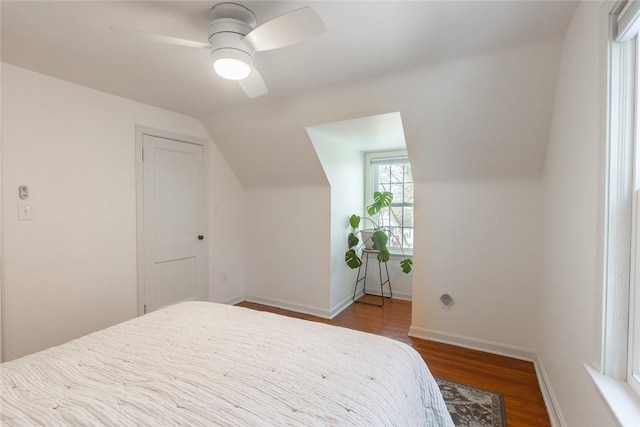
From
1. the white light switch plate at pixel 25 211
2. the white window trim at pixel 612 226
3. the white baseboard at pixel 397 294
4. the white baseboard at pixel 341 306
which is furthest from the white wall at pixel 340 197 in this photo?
the white light switch plate at pixel 25 211

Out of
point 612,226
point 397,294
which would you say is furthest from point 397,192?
point 612,226

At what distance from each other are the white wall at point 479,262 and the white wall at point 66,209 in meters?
2.69

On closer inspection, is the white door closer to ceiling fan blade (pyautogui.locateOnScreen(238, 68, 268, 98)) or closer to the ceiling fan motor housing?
ceiling fan blade (pyautogui.locateOnScreen(238, 68, 268, 98))

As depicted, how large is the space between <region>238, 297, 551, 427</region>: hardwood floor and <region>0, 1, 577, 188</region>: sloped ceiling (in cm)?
150

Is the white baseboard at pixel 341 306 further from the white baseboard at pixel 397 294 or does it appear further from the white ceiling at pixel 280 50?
the white ceiling at pixel 280 50

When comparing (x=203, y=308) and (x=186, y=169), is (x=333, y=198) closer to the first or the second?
(x=186, y=169)

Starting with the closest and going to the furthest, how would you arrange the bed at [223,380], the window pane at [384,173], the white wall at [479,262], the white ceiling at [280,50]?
the bed at [223,380] → the white ceiling at [280,50] → the white wall at [479,262] → the window pane at [384,173]

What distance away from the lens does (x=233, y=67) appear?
57.1 inches

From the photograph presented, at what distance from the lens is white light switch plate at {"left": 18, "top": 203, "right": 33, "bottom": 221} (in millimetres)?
1979

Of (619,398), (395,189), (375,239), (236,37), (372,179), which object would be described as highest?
(236,37)

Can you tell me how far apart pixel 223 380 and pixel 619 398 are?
1.34 m

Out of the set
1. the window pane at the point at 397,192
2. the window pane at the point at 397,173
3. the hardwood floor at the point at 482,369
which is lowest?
the hardwood floor at the point at 482,369

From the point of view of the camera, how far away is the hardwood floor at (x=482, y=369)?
1752mm

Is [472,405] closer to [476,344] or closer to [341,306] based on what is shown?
[476,344]
